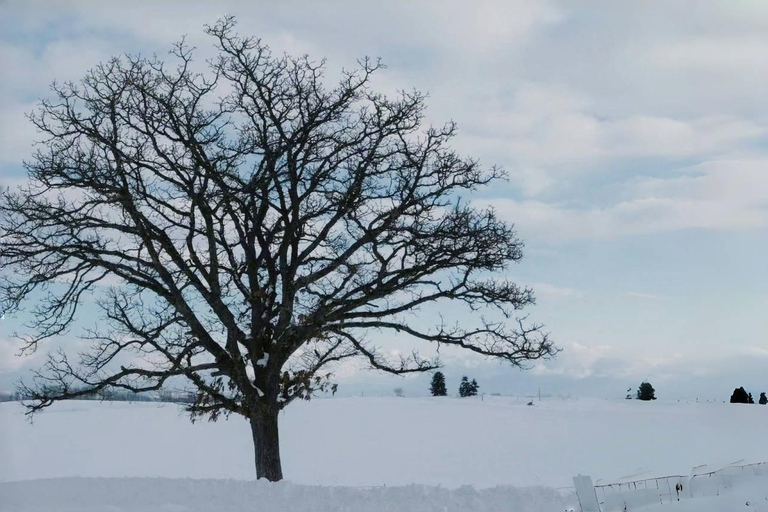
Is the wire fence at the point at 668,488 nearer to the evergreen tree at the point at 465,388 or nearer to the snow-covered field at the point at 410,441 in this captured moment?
the snow-covered field at the point at 410,441

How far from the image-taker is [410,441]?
42.9 metres

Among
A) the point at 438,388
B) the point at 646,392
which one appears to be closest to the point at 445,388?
the point at 438,388

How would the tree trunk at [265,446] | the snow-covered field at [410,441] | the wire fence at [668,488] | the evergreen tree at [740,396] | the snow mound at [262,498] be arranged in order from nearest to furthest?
the wire fence at [668,488]
the snow mound at [262,498]
the tree trunk at [265,446]
the snow-covered field at [410,441]
the evergreen tree at [740,396]

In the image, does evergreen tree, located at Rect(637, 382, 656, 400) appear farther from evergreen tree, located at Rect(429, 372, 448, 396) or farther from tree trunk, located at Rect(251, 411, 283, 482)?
tree trunk, located at Rect(251, 411, 283, 482)

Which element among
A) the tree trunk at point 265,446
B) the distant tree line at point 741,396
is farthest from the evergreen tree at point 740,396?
the tree trunk at point 265,446

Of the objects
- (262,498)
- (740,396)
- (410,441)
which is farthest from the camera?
(740,396)

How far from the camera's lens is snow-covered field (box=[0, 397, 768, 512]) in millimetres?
35062

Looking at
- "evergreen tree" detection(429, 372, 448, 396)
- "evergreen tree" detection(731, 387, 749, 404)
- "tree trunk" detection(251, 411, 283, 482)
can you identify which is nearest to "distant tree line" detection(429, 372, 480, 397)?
"evergreen tree" detection(429, 372, 448, 396)

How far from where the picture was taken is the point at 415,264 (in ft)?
61.5

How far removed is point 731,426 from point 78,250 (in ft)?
138

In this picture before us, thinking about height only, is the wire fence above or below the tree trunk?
below

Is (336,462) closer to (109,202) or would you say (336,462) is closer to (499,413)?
(499,413)

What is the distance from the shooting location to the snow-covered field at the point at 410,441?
115ft

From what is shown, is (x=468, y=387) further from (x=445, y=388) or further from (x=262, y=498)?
(x=262, y=498)
